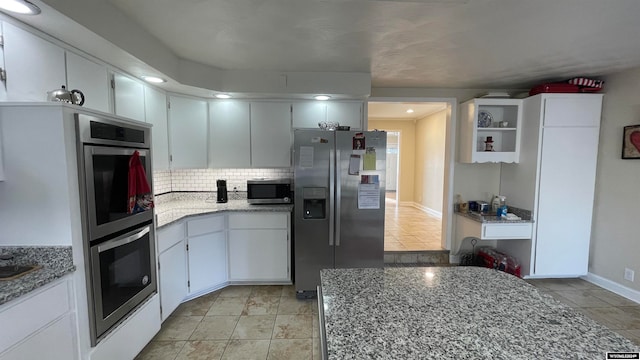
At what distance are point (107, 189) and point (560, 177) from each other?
14.0 ft

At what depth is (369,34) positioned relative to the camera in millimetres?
2055

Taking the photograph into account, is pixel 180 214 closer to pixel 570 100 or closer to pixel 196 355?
pixel 196 355

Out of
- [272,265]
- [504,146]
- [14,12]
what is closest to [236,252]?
[272,265]

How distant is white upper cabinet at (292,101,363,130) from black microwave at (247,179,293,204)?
0.72m

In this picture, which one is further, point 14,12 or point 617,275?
point 617,275

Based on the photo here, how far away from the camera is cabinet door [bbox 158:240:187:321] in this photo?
2309 millimetres

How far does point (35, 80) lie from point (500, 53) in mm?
3352

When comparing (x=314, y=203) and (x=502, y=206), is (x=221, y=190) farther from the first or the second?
(x=502, y=206)

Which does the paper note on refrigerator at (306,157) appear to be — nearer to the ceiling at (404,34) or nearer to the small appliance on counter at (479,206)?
the ceiling at (404,34)

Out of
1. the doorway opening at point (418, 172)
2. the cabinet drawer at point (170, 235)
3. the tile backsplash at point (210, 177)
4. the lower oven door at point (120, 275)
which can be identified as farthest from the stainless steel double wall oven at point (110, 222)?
the doorway opening at point (418, 172)

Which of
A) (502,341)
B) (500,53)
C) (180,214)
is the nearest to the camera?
(502,341)

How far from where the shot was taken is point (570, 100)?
10.1 feet

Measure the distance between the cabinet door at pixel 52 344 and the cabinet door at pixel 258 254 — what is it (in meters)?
1.66

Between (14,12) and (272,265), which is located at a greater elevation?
(14,12)
